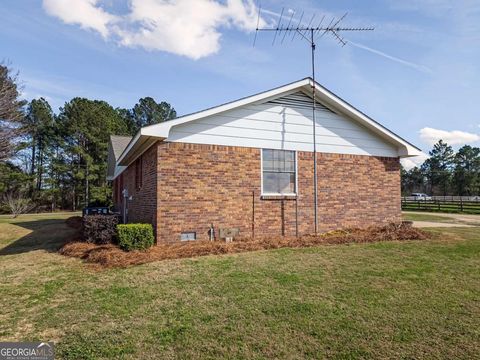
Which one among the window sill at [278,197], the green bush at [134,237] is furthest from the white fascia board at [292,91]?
the window sill at [278,197]

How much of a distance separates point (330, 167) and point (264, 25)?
4.96m

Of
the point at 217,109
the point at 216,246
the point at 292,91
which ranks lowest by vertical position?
the point at 216,246

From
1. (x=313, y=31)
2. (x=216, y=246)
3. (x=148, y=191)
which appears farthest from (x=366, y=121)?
(x=148, y=191)

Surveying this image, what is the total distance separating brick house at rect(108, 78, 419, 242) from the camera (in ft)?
28.3

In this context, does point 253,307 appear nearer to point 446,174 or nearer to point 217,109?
point 217,109

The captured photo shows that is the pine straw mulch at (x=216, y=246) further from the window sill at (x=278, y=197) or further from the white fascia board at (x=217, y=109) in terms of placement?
the white fascia board at (x=217, y=109)

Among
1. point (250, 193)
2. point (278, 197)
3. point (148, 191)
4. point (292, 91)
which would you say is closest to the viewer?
point (250, 193)

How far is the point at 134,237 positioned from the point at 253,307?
4475mm

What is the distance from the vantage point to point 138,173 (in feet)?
38.6

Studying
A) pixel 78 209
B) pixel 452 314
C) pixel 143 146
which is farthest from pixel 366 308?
pixel 78 209

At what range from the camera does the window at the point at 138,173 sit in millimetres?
11041

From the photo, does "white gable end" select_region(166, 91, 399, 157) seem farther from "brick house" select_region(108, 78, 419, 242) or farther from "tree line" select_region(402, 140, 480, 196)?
"tree line" select_region(402, 140, 480, 196)
